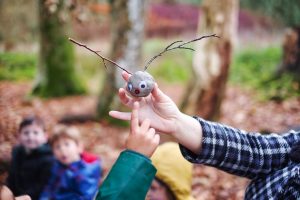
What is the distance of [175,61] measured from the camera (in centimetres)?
1455

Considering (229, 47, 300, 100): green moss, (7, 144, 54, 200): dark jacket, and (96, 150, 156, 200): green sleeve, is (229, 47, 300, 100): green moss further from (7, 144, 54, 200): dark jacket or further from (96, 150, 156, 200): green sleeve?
(96, 150, 156, 200): green sleeve

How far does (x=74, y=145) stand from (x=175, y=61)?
36.5 feet

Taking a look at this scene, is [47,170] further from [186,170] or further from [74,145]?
[186,170]

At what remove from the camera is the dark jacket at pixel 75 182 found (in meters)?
3.59

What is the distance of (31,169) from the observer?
3.81 m

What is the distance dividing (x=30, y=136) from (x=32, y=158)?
0.73 feet

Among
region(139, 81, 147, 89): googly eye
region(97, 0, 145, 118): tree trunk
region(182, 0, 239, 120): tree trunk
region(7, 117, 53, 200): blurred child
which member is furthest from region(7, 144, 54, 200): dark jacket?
region(97, 0, 145, 118): tree trunk

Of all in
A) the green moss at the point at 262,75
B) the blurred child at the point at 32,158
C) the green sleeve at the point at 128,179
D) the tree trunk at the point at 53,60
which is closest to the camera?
the green sleeve at the point at 128,179

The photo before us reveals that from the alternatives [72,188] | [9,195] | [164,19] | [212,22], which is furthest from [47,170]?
[164,19]

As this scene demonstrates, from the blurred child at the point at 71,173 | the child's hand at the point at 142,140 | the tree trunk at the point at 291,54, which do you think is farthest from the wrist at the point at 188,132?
the tree trunk at the point at 291,54

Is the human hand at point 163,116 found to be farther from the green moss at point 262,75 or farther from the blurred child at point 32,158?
the green moss at point 262,75

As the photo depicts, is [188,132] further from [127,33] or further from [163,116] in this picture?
[127,33]

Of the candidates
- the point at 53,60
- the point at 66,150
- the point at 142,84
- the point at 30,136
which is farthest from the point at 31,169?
the point at 53,60

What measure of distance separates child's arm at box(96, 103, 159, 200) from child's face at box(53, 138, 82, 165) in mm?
2133
